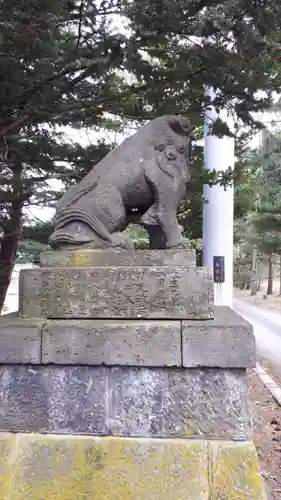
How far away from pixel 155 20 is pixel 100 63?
1.72 ft

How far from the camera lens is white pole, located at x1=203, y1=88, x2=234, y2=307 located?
6781 millimetres

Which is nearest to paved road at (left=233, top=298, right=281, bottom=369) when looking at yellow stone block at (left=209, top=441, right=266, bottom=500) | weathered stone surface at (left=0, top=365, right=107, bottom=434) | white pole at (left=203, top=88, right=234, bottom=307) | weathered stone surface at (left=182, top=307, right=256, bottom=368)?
white pole at (left=203, top=88, right=234, bottom=307)

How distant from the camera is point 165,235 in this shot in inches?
110

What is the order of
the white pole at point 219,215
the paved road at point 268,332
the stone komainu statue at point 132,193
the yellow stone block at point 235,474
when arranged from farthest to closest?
the paved road at point 268,332 → the white pole at point 219,215 → the stone komainu statue at point 132,193 → the yellow stone block at point 235,474

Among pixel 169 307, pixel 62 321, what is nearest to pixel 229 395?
pixel 169 307

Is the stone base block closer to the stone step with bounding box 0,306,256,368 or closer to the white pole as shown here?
the stone step with bounding box 0,306,256,368

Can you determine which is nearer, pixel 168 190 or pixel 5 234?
pixel 168 190

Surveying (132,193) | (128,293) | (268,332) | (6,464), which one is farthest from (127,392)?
(268,332)

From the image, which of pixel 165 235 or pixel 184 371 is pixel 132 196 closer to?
pixel 165 235

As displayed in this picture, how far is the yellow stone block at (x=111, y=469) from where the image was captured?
92.6 inches

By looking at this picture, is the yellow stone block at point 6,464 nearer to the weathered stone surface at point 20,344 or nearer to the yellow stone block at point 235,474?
the weathered stone surface at point 20,344

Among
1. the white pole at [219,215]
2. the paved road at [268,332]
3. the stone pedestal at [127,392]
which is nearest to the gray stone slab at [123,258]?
the stone pedestal at [127,392]

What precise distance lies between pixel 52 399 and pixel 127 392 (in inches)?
16.6

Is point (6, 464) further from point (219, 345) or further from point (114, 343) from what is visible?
point (219, 345)
